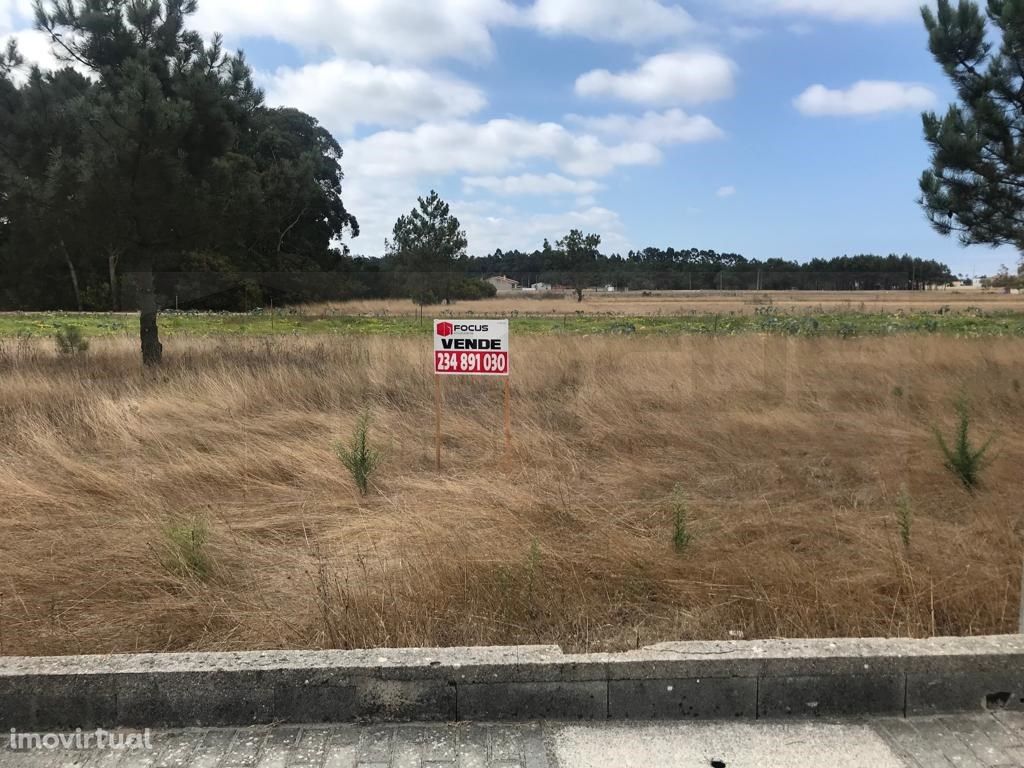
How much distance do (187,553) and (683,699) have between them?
9.09 feet

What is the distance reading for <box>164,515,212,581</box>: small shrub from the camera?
393 centimetres

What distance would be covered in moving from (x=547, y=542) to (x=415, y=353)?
27.9ft

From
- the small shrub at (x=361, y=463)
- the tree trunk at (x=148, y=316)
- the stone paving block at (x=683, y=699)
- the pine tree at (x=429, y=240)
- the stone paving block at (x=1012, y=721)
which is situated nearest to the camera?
the stone paving block at (x=1012, y=721)

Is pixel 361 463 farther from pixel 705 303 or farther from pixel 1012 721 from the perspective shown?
pixel 705 303

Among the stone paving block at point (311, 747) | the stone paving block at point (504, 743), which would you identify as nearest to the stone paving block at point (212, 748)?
the stone paving block at point (311, 747)

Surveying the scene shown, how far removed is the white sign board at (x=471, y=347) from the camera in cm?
646

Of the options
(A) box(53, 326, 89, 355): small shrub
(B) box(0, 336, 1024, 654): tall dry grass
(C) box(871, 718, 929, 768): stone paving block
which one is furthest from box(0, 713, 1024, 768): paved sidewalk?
(A) box(53, 326, 89, 355): small shrub

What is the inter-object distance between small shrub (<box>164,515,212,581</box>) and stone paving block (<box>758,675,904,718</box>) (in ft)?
9.53

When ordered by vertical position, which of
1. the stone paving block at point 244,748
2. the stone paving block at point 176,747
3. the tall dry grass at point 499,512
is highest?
the tall dry grass at point 499,512

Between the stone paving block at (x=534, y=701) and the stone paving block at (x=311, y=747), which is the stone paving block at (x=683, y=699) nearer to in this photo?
the stone paving block at (x=534, y=701)

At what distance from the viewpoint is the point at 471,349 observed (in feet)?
21.6

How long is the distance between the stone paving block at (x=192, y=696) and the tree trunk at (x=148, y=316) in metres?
10.6

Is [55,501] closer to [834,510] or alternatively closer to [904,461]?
[834,510]

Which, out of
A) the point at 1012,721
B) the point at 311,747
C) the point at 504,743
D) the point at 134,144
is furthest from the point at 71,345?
the point at 1012,721
